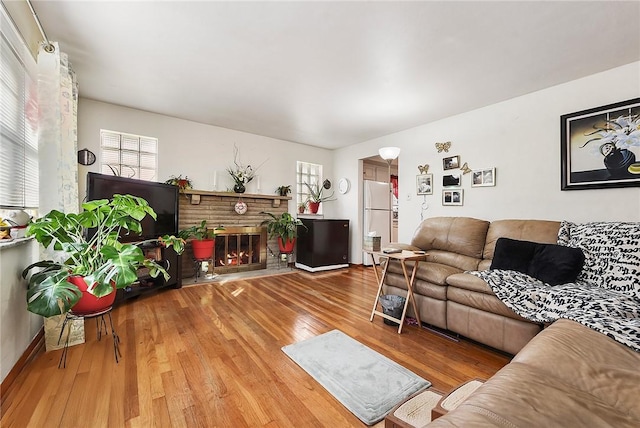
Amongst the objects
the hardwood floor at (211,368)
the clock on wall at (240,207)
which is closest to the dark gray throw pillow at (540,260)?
the hardwood floor at (211,368)

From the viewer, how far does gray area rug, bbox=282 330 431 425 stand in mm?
1464

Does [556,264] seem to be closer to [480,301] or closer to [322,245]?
[480,301]

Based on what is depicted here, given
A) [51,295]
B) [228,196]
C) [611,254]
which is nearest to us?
[51,295]

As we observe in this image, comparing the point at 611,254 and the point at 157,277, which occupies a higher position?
the point at 611,254

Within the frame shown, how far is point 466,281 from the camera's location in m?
2.22

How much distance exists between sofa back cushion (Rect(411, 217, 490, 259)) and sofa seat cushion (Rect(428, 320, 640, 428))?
165cm

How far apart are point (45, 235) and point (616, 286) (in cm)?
403

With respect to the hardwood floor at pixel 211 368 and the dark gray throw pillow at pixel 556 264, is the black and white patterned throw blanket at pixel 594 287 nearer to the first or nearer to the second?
the dark gray throw pillow at pixel 556 264

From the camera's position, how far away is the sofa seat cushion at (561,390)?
0.71 m

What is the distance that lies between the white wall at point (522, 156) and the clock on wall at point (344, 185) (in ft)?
4.68

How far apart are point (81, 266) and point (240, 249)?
9.57ft

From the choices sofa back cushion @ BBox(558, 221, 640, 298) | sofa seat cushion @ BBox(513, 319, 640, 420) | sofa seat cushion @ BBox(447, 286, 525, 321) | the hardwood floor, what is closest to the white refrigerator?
the hardwood floor

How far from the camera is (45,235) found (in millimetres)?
1753

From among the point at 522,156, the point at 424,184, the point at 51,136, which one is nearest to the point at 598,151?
the point at 522,156
